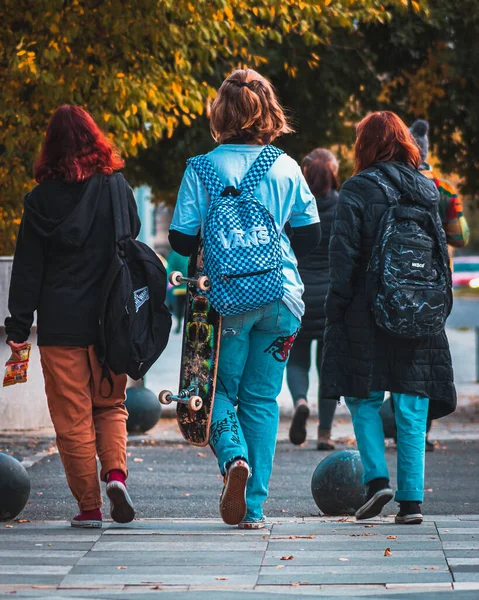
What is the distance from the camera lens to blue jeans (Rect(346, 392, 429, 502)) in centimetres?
610

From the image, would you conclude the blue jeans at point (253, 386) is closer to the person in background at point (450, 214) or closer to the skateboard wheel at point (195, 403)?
the skateboard wheel at point (195, 403)

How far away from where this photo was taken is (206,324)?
581 cm

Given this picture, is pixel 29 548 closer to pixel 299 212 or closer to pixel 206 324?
pixel 206 324

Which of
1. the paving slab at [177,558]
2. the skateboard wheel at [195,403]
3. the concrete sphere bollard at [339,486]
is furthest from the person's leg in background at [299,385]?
the paving slab at [177,558]

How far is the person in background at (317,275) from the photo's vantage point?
926cm

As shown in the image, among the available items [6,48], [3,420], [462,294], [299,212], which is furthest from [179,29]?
[462,294]

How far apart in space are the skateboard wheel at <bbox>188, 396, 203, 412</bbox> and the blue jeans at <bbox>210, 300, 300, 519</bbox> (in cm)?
10

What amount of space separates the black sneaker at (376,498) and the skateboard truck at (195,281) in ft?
4.01

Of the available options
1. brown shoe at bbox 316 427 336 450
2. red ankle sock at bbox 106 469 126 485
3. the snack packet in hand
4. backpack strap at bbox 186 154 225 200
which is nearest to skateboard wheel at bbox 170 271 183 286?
backpack strap at bbox 186 154 225 200

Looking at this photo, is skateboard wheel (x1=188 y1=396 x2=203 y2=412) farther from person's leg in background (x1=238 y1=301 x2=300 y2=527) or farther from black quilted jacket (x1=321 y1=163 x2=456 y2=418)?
black quilted jacket (x1=321 y1=163 x2=456 y2=418)

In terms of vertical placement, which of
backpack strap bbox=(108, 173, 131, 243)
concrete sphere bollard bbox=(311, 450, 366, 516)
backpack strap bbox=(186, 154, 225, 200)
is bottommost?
concrete sphere bollard bbox=(311, 450, 366, 516)

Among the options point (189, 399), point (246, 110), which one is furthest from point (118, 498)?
point (246, 110)

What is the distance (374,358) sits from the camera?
6152 millimetres

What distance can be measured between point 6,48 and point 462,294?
135ft
